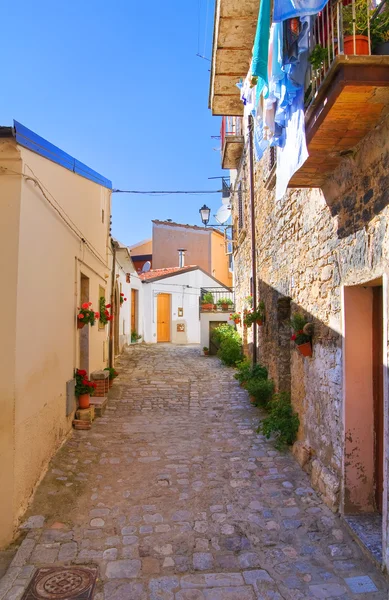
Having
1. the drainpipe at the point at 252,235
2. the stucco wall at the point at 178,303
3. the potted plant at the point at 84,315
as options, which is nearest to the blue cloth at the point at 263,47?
the potted plant at the point at 84,315

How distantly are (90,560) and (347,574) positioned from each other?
2093 mm

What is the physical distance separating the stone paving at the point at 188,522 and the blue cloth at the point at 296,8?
4210mm

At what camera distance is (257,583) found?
3166 mm

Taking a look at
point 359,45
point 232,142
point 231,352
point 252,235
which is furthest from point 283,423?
point 232,142

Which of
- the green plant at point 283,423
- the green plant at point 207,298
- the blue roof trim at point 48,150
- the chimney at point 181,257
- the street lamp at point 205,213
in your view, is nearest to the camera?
the blue roof trim at point 48,150

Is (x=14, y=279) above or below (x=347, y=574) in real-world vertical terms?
above

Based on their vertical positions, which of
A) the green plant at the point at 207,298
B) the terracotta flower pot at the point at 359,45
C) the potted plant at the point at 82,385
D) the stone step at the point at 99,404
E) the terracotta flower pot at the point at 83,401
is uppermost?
the terracotta flower pot at the point at 359,45

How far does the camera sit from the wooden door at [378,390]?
12.4ft

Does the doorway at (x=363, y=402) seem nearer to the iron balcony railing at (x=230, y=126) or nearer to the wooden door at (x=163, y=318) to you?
the iron balcony railing at (x=230, y=126)

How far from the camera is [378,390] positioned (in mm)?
3809

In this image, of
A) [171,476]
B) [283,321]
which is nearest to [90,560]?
[171,476]

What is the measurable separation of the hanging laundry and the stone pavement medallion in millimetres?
3782

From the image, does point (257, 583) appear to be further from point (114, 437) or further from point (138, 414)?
point (138, 414)

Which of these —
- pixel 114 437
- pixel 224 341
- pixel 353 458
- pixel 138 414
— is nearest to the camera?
pixel 353 458
